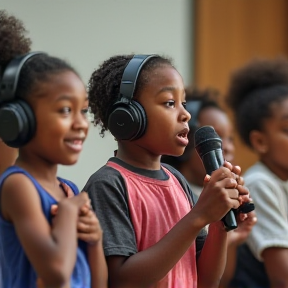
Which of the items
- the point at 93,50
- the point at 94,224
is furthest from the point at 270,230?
the point at 93,50

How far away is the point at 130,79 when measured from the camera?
229 centimetres

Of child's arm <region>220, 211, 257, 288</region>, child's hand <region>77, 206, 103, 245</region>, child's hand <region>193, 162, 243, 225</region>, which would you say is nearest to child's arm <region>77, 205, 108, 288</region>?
child's hand <region>77, 206, 103, 245</region>

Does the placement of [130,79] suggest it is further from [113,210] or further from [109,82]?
[113,210]

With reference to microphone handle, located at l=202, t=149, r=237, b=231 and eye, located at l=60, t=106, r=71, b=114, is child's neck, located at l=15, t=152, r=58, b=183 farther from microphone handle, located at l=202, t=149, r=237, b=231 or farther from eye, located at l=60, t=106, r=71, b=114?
microphone handle, located at l=202, t=149, r=237, b=231

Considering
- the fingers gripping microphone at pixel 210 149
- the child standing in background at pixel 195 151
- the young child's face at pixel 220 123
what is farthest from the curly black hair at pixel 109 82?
the young child's face at pixel 220 123

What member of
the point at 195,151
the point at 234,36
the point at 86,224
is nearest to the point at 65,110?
the point at 86,224

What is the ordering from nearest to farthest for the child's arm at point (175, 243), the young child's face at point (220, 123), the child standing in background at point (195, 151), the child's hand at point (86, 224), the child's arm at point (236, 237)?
the child's hand at point (86, 224), the child's arm at point (175, 243), the child's arm at point (236, 237), the child standing in background at point (195, 151), the young child's face at point (220, 123)

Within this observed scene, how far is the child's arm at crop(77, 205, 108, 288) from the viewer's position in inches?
77.3

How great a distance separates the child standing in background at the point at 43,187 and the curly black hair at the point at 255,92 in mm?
1627

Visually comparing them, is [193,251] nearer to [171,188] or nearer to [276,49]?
[171,188]

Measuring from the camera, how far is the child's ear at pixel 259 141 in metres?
3.47

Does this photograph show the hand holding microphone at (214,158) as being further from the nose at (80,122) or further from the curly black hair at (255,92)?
the curly black hair at (255,92)

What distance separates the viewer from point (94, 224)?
1976 mm

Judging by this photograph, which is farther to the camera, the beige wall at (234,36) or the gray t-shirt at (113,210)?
the beige wall at (234,36)
